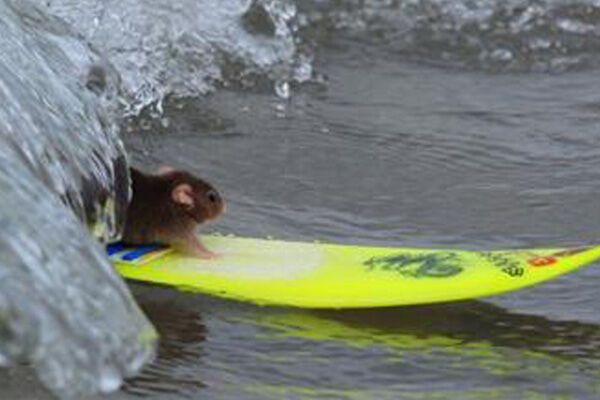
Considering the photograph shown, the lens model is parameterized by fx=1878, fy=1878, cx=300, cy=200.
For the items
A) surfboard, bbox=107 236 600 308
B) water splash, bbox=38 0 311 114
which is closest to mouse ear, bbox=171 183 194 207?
surfboard, bbox=107 236 600 308

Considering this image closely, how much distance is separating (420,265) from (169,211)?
65 cm

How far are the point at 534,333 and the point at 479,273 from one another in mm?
202

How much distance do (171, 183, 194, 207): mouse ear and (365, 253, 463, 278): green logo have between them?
18.8 inches

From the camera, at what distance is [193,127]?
6156mm

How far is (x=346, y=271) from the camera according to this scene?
463 centimetres

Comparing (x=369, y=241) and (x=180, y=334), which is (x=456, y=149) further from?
(x=180, y=334)

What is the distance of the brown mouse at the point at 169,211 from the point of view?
4.76 metres

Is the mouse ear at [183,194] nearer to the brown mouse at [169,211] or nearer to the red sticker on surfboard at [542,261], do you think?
the brown mouse at [169,211]

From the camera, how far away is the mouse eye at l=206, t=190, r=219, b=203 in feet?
15.8

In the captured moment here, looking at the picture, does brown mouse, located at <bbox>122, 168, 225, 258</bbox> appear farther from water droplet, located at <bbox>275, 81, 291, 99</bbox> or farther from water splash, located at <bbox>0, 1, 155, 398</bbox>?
water droplet, located at <bbox>275, 81, 291, 99</bbox>

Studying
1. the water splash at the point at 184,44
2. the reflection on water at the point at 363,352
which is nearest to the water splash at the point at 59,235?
the reflection on water at the point at 363,352

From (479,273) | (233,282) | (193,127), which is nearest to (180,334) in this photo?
(233,282)

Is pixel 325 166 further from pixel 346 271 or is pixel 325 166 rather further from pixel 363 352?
pixel 363 352

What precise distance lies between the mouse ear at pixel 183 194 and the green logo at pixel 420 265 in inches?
18.8
